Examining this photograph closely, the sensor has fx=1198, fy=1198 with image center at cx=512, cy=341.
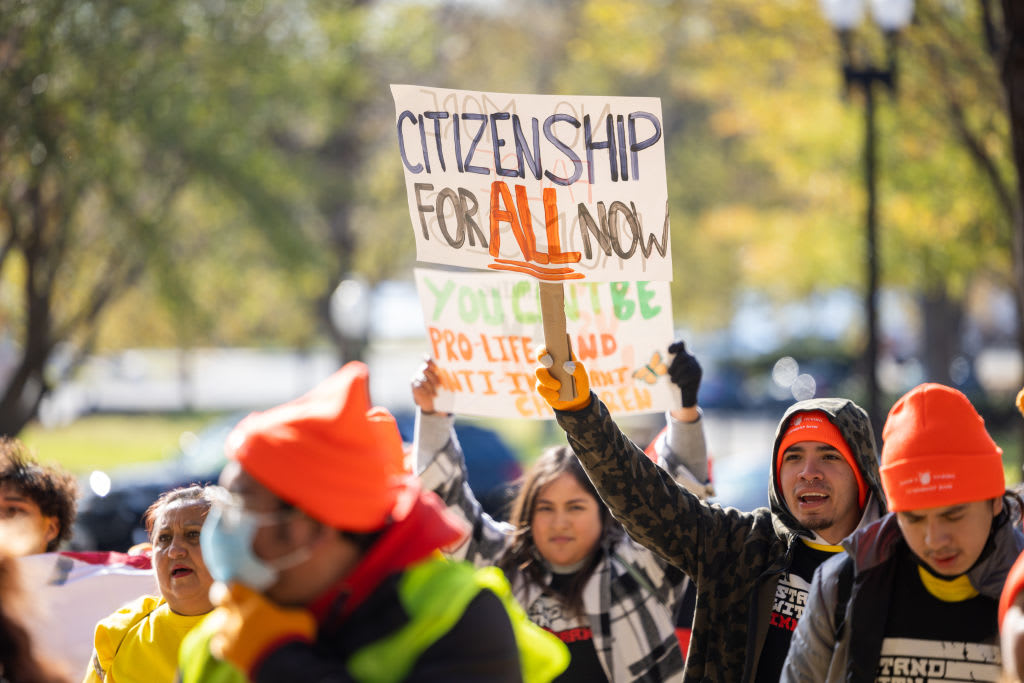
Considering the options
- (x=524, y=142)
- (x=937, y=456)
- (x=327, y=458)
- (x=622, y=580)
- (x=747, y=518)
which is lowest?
(x=622, y=580)

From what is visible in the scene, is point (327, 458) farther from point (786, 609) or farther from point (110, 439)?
point (110, 439)

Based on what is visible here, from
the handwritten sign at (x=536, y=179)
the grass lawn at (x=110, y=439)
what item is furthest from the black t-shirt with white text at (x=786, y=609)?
the grass lawn at (x=110, y=439)

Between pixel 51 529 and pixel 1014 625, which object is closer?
pixel 1014 625

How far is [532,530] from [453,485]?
1.02ft

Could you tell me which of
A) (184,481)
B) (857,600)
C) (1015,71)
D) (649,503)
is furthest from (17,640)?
(184,481)

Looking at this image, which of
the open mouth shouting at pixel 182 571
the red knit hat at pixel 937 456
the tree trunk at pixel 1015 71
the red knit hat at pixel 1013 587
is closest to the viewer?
the red knit hat at pixel 1013 587

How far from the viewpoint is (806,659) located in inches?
112

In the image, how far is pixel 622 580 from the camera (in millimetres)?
3922

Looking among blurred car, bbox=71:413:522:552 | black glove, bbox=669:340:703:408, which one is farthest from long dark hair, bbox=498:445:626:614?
blurred car, bbox=71:413:522:552

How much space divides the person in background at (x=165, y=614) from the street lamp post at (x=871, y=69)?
28.6 ft

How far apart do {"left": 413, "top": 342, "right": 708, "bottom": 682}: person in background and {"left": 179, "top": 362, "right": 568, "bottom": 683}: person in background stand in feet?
5.47

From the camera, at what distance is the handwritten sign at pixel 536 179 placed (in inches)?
142

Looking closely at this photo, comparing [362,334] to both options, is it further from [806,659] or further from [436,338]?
[806,659]

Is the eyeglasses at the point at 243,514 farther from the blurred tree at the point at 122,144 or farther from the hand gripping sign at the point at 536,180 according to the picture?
the blurred tree at the point at 122,144
